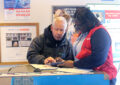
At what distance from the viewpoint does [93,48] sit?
43.9 inches

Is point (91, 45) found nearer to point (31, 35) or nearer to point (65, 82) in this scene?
point (65, 82)

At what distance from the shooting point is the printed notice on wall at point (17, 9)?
250cm

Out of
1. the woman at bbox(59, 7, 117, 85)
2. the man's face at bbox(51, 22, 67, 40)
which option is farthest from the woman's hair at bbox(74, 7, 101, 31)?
the man's face at bbox(51, 22, 67, 40)

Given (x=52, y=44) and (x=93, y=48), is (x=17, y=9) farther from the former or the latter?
(x=93, y=48)

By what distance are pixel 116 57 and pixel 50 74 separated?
81.2 inches

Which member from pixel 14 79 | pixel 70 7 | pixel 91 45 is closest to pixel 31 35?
pixel 70 7

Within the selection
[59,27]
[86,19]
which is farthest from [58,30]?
[86,19]

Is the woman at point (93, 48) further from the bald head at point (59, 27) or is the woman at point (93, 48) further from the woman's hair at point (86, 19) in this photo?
the bald head at point (59, 27)

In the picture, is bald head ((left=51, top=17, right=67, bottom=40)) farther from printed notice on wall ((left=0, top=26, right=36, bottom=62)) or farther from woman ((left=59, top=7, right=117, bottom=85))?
printed notice on wall ((left=0, top=26, right=36, bottom=62))

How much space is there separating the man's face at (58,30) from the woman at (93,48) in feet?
1.12

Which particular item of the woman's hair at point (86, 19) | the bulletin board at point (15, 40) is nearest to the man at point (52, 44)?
the woman's hair at point (86, 19)

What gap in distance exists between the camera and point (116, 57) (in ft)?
9.22

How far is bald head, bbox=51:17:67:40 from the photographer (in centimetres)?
163

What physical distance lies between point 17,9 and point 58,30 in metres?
1.07
